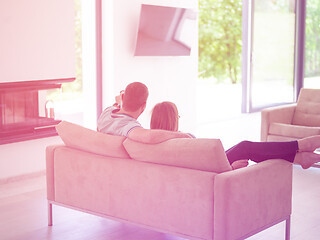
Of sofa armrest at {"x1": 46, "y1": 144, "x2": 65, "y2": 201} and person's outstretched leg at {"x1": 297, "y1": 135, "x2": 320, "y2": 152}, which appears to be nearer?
person's outstretched leg at {"x1": 297, "y1": 135, "x2": 320, "y2": 152}

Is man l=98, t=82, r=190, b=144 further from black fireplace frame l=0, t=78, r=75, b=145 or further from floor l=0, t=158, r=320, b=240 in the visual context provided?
black fireplace frame l=0, t=78, r=75, b=145

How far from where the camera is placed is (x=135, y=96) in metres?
3.95

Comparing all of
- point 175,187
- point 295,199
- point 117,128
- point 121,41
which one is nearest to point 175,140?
point 175,187

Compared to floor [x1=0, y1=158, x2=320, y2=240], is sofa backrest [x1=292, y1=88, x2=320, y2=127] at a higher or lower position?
higher

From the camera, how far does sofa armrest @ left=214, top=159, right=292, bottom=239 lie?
3283 mm

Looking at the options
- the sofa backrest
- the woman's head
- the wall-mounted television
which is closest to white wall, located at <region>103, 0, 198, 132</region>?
the wall-mounted television

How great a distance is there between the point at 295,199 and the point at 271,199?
1325 mm

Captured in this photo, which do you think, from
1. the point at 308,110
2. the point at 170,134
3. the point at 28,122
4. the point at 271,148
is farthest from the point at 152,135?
the point at 308,110

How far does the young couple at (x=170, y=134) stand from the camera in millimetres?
3684

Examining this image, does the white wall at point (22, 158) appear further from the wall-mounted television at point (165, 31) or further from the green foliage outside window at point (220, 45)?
the green foliage outside window at point (220, 45)

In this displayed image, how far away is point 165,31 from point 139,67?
25.2 inches

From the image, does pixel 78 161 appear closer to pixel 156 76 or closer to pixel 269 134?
pixel 269 134

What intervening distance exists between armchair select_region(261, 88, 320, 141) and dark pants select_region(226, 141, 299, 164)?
7.83 feet

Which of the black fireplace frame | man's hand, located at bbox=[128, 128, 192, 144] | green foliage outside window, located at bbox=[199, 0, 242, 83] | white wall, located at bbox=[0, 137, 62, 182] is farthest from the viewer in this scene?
green foliage outside window, located at bbox=[199, 0, 242, 83]
